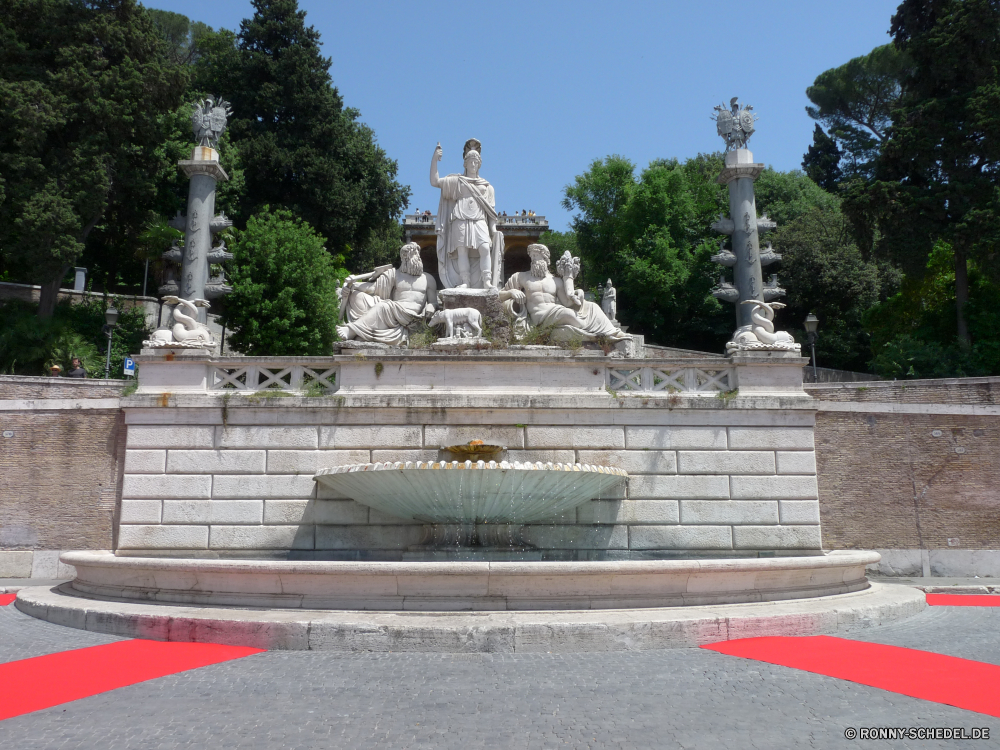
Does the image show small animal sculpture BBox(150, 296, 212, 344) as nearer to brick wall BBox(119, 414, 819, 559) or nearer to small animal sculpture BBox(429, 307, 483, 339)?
brick wall BBox(119, 414, 819, 559)

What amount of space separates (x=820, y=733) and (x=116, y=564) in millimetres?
8382

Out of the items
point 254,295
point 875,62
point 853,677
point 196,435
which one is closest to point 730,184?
point 254,295

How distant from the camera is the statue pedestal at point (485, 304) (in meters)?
14.3

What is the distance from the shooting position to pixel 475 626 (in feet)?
25.6

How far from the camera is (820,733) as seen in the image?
5.27 metres

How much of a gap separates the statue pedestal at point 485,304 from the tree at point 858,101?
4324 centimetres

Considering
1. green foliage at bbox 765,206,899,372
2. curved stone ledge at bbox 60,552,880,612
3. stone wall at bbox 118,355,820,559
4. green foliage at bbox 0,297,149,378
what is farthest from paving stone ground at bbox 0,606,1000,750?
green foliage at bbox 765,206,899,372

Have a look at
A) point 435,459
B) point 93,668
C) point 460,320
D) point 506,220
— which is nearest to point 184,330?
point 460,320

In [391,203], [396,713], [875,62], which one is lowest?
[396,713]

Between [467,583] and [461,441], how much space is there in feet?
15.2

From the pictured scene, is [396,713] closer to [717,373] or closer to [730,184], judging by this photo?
[717,373]

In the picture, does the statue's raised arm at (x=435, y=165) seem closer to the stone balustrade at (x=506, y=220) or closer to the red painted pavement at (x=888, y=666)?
the red painted pavement at (x=888, y=666)

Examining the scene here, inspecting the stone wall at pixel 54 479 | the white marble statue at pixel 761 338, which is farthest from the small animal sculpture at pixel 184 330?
the white marble statue at pixel 761 338

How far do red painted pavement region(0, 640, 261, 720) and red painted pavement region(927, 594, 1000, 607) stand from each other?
971 centimetres
